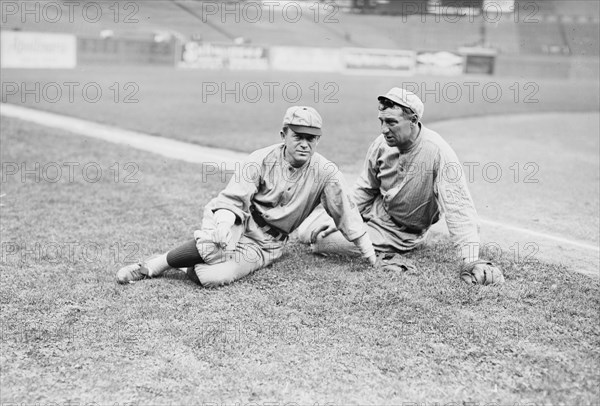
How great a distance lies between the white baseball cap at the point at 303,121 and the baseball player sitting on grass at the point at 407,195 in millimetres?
534

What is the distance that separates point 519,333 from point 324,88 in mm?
20687

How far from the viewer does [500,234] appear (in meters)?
6.01

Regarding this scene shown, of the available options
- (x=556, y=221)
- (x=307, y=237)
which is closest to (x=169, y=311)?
(x=307, y=237)

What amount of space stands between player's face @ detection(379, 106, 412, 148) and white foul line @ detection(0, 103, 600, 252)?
13.8 ft

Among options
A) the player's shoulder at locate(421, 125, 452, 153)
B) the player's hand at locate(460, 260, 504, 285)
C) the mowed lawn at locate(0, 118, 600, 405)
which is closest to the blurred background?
the player's hand at locate(460, 260, 504, 285)

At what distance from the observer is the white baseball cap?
4.41 metres

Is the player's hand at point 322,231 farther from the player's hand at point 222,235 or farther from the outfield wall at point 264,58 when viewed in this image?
the outfield wall at point 264,58

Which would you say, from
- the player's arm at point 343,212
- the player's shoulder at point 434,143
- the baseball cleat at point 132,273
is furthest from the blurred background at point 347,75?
the baseball cleat at point 132,273

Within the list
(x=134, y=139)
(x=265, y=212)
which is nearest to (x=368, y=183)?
(x=265, y=212)

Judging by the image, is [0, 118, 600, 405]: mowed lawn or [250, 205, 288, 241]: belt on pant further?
[250, 205, 288, 241]: belt on pant

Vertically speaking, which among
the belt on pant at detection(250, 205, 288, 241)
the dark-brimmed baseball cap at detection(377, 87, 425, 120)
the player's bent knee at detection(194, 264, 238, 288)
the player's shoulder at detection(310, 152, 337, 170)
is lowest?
the player's bent knee at detection(194, 264, 238, 288)

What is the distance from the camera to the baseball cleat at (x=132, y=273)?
4458 mm

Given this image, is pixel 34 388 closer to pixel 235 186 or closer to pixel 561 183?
pixel 235 186

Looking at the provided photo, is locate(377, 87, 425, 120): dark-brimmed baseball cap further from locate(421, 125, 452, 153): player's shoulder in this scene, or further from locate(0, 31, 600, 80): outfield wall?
locate(0, 31, 600, 80): outfield wall
